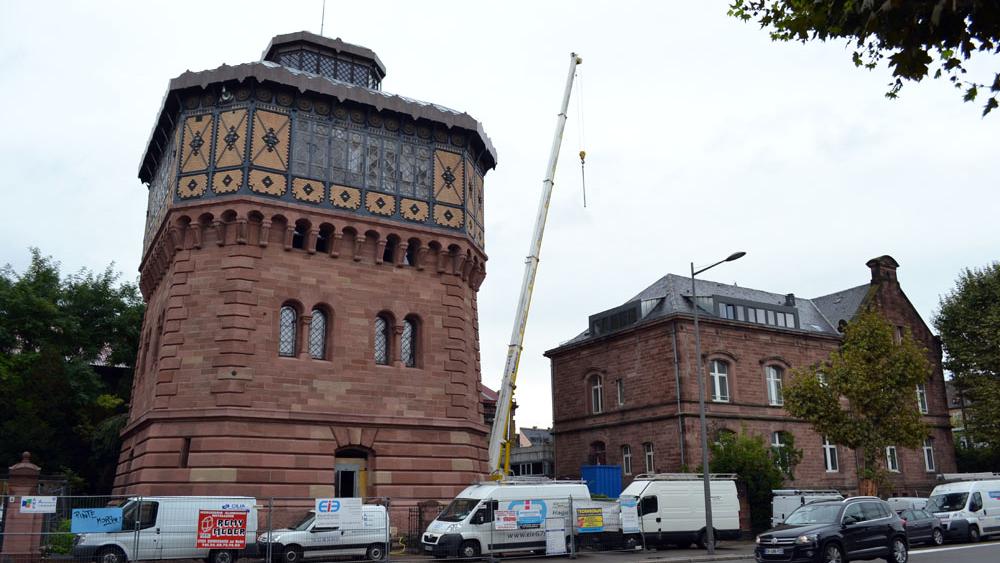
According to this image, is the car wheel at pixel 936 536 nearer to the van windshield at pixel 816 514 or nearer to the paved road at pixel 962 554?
the paved road at pixel 962 554

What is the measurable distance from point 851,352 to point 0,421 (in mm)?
37179

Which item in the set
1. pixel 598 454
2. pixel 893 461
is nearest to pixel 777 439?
pixel 893 461

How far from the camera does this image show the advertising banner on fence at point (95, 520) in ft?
63.0

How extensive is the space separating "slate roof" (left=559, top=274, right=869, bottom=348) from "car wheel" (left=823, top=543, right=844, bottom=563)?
71.8 ft

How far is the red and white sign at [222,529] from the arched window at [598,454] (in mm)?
26602

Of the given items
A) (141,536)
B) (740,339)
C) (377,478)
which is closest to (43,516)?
(141,536)

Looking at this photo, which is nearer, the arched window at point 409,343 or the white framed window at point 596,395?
the arched window at point 409,343

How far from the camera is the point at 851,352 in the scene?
113 feet

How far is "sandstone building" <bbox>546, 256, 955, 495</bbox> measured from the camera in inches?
1577

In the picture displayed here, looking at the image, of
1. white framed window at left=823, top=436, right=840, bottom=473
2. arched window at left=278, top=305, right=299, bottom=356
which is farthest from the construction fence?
white framed window at left=823, top=436, right=840, bottom=473

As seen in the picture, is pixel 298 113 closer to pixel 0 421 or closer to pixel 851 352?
pixel 0 421

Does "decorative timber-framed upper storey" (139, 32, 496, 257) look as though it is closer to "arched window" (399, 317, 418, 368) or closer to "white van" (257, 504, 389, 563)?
"arched window" (399, 317, 418, 368)

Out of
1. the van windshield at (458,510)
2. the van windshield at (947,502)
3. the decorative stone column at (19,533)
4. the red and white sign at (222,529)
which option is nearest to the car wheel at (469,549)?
the van windshield at (458,510)

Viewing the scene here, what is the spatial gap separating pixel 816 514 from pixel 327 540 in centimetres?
1265
